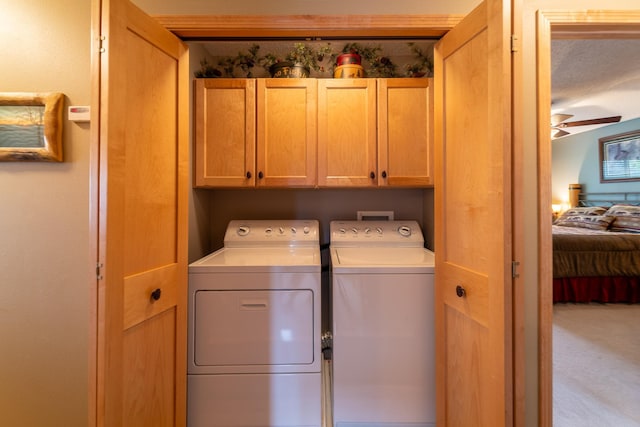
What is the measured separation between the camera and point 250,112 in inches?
68.6

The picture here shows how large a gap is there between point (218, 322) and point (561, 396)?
7.22 ft

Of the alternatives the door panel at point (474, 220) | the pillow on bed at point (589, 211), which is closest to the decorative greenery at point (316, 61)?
the door panel at point (474, 220)

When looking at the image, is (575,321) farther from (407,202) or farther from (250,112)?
(250,112)

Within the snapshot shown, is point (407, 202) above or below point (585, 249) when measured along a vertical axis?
above

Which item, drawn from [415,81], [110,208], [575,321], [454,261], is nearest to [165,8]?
[110,208]

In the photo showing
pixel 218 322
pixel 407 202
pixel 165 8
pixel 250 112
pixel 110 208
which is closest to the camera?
pixel 110 208

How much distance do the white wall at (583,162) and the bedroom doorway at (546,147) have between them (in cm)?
485

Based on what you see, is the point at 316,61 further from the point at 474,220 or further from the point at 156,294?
the point at 156,294

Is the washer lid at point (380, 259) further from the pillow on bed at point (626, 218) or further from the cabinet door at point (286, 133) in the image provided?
the pillow on bed at point (626, 218)

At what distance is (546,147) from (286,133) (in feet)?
4.41

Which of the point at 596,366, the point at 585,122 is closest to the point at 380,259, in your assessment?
the point at 596,366

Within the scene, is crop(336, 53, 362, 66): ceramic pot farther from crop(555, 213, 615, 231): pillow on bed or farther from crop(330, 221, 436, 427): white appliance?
crop(555, 213, 615, 231): pillow on bed

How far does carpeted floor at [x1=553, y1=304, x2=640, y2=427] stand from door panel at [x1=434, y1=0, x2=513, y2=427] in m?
1.02

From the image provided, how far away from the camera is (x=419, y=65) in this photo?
6.32ft
